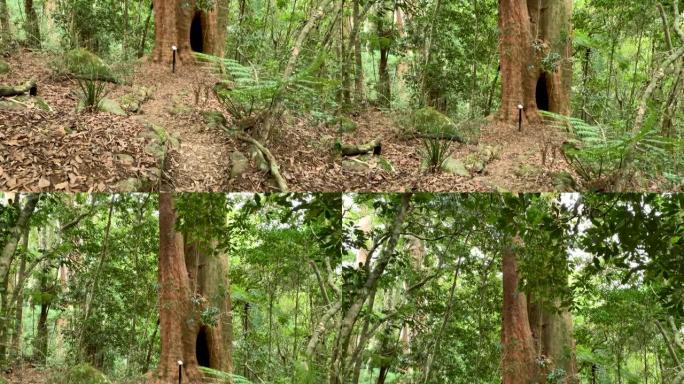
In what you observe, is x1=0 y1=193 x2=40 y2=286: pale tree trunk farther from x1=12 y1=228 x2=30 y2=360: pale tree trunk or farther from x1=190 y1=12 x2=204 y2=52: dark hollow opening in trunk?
x1=190 y1=12 x2=204 y2=52: dark hollow opening in trunk

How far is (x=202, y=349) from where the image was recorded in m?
3.85

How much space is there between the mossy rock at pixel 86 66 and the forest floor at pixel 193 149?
0.14 meters

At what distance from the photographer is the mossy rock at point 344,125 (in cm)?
584

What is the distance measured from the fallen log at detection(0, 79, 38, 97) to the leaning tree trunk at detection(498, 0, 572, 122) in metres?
3.88

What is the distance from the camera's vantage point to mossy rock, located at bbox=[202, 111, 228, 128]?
17.6ft

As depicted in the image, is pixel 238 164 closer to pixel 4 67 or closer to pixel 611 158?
pixel 4 67

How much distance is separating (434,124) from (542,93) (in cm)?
105

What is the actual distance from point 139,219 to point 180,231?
0.24 meters

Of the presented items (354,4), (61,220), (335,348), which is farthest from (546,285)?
(354,4)

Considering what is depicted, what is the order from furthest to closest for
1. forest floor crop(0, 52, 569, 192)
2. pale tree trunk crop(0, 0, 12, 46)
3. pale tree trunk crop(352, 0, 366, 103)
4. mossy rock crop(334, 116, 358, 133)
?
pale tree trunk crop(352, 0, 366, 103) < pale tree trunk crop(0, 0, 12, 46) < mossy rock crop(334, 116, 358, 133) < forest floor crop(0, 52, 569, 192)

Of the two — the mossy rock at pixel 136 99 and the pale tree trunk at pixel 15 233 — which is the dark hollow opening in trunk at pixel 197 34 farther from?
the pale tree trunk at pixel 15 233

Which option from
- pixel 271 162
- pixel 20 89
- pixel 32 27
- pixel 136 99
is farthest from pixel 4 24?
pixel 271 162

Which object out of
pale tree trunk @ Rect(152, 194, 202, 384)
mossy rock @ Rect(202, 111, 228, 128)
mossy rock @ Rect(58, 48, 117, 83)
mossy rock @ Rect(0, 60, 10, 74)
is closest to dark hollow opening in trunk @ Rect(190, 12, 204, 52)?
mossy rock @ Rect(58, 48, 117, 83)

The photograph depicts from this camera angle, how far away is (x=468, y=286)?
3.94 meters
